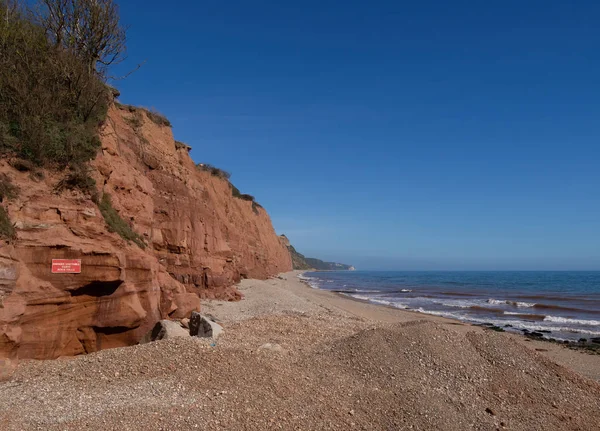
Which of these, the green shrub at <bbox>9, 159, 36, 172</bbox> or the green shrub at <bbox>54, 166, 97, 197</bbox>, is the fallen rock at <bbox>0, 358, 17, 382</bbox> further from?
the green shrub at <bbox>9, 159, 36, 172</bbox>

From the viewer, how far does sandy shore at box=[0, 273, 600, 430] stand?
6.69 meters

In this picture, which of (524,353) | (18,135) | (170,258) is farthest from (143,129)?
(524,353)

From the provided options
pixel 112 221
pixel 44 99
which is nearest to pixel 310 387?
pixel 112 221

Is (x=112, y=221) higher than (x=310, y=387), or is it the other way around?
(x=112, y=221)

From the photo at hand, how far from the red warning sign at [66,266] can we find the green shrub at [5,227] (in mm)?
932

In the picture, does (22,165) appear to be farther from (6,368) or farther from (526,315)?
(526,315)

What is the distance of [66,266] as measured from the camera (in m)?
8.77

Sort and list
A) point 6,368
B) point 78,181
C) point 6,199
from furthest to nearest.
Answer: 1. point 78,181
2. point 6,199
3. point 6,368

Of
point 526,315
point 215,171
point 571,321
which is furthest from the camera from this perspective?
point 215,171

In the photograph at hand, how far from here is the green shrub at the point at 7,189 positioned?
837cm

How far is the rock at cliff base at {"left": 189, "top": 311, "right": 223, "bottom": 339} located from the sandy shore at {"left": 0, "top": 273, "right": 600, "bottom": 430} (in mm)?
411

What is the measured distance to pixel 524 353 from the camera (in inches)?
436

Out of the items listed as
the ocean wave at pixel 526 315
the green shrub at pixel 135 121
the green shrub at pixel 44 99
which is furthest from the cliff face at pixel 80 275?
the ocean wave at pixel 526 315

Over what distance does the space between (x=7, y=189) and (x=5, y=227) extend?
94 centimetres
